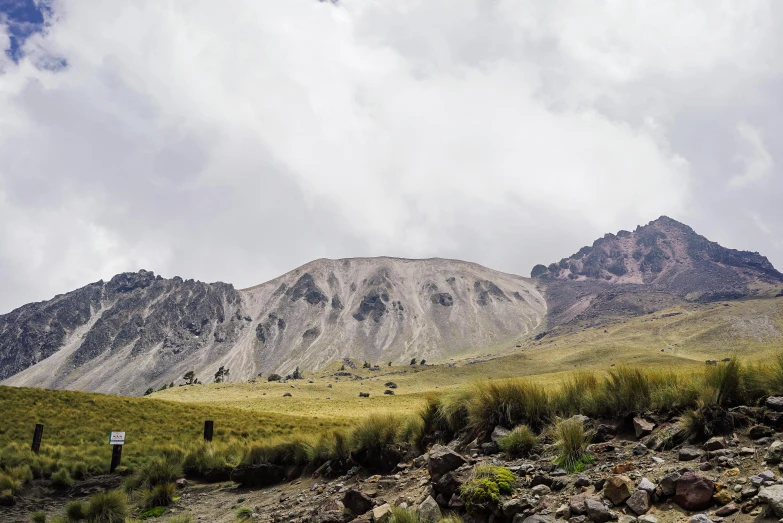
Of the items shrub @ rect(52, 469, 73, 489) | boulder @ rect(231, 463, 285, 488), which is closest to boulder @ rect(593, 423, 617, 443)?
boulder @ rect(231, 463, 285, 488)

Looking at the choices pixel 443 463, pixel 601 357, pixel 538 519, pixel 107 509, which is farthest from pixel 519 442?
pixel 601 357

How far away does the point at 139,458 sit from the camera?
18875mm

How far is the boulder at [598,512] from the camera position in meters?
5.79

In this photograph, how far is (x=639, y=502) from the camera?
227 inches

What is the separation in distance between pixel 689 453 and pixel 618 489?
1.41m

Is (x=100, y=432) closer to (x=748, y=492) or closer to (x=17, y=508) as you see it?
(x=17, y=508)

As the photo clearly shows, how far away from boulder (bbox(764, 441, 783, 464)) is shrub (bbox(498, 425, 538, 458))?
361cm

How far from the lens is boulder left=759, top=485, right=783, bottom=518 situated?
4.76 metres

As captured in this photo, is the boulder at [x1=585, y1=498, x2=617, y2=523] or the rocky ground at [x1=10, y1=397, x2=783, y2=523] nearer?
the rocky ground at [x1=10, y1=397, x2=783, y2=523]

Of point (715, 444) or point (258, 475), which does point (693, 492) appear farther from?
point (258, 475)

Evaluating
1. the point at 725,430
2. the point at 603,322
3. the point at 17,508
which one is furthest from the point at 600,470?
the point at 603,322

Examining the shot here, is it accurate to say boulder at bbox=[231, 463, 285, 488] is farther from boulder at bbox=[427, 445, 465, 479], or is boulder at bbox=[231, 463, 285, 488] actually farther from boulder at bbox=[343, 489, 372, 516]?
boulder at bbox=[427, 445, 465, 479]

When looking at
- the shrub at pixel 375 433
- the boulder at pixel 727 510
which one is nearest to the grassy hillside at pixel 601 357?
the shrub at pixel 375 433

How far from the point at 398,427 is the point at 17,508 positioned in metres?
11.9
